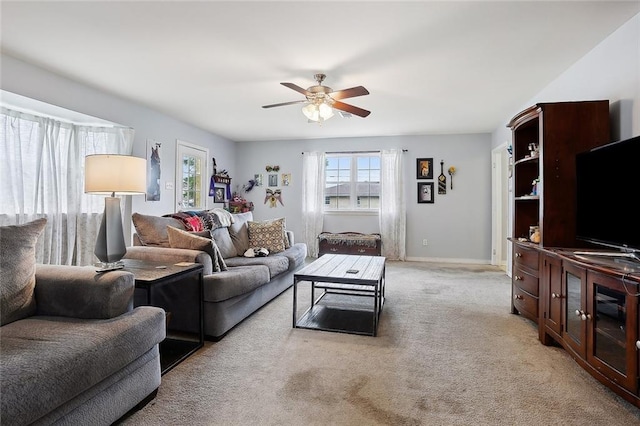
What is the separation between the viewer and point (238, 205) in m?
6.50

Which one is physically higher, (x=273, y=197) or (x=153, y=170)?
(x=153, y=170)

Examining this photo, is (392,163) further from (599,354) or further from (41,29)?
(41,29)

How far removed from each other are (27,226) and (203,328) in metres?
1.27

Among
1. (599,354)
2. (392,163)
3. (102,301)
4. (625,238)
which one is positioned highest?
(392,163)

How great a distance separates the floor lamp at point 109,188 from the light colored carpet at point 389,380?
844mm

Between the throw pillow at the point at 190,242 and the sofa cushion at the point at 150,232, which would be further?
the sofa cushion at the point at 150,232

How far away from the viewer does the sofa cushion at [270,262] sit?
134 inches

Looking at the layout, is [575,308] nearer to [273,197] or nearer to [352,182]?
[352,182]

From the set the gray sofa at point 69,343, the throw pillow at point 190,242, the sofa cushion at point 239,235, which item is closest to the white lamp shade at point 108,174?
the gray sofa at point 69,343

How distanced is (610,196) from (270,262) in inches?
109

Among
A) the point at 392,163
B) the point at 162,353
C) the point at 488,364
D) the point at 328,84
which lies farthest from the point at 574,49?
the point at 162,353

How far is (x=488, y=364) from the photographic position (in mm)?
2189

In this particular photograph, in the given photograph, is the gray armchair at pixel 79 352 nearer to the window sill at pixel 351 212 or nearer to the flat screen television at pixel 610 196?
the flat screen television at pixel 610 196

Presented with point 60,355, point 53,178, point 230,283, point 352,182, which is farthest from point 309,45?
point 352,182
